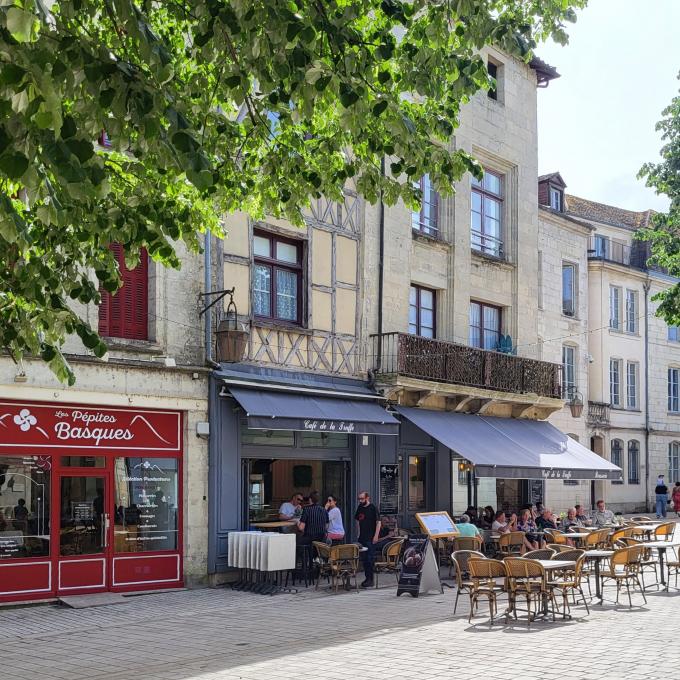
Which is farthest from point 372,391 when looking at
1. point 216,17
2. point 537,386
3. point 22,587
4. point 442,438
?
point 216,17

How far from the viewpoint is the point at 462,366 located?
2206 cm

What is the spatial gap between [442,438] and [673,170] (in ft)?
26.2

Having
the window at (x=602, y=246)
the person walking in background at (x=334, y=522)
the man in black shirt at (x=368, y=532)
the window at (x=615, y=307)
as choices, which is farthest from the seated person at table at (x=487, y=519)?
the window at (x=602, y=246)

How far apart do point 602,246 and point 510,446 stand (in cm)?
2066

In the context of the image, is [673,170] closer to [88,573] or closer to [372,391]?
[372,391]

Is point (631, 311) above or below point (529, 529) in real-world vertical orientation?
above

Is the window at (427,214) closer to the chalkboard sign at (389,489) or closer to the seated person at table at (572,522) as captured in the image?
the chalkboard sign at (389,489)

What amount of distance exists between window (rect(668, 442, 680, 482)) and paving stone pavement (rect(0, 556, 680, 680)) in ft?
89.4

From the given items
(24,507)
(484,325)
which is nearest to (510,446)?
(484,325)

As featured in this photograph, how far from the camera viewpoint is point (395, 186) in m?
9.44

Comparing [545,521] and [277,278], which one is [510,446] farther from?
[277,278]

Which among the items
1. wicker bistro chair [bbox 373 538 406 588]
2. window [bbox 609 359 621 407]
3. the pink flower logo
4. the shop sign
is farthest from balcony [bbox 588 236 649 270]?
the pink flower logo

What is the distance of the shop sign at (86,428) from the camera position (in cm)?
1457

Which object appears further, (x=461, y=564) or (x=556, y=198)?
(x=556, y=198)
